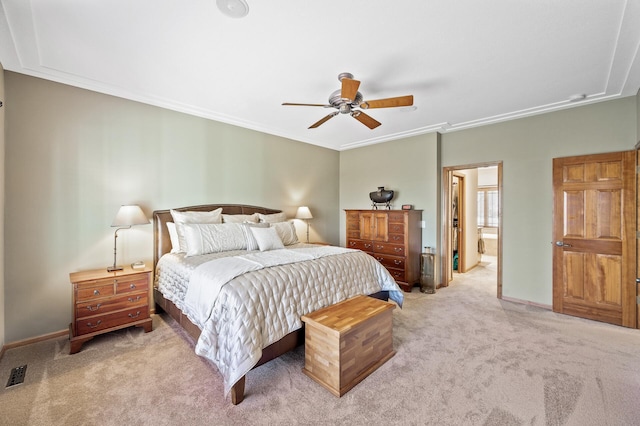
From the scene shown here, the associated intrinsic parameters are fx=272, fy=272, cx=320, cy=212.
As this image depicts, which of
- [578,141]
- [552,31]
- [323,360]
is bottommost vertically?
[323,360]

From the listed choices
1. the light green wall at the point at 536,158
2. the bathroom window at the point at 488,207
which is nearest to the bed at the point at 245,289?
the light green wall at the point at 536,158

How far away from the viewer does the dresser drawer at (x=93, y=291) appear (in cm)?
257

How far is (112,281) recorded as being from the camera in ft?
8.97

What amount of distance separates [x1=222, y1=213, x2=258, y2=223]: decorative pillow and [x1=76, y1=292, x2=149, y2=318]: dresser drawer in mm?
1337

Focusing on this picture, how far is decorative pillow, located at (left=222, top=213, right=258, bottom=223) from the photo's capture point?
12.7 ft

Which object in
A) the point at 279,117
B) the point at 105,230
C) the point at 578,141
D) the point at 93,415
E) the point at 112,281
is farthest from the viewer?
the point at 279,117

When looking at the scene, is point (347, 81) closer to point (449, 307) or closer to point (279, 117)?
point (279, 117)

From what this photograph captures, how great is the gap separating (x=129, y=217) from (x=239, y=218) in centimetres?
136

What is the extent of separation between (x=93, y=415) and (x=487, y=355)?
3.15m

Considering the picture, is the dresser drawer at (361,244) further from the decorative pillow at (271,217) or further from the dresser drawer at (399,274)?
the decorative pillow at (271,217)

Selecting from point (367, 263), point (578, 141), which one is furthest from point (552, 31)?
point (367, 263)

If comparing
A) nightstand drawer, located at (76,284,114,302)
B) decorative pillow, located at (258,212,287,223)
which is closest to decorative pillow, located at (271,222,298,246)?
decorative pillow, located at (258,212,287,223)

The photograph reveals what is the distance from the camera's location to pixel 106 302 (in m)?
2.71

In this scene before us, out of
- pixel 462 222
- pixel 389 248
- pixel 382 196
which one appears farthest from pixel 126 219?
pixel 462 222
